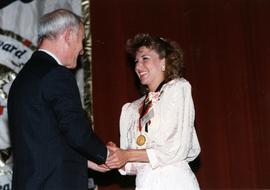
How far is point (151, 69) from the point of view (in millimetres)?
3049

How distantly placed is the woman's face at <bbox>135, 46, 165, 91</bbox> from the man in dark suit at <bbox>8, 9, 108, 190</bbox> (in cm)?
70

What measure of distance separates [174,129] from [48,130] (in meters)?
0.72

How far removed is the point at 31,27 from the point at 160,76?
162 cm

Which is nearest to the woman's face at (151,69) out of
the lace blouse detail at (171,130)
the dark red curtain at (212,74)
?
the lace blouse detail at (171,130)

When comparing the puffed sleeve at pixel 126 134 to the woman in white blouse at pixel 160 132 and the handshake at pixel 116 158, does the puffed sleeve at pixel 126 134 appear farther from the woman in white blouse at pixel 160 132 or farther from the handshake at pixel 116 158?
the handshake at pixel 116 158

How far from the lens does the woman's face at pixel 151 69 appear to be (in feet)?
10.0

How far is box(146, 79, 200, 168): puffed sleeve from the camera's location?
2781mm

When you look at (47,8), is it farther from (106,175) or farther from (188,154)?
(188,154)

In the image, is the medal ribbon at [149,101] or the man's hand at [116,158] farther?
the medal ribbon at [149,101]

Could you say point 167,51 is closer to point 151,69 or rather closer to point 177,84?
point 151,69

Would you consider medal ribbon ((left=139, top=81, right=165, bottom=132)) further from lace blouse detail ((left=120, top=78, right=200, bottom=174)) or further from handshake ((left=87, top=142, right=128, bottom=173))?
handshake ((left=87, top=142, right=128, bottom=173))

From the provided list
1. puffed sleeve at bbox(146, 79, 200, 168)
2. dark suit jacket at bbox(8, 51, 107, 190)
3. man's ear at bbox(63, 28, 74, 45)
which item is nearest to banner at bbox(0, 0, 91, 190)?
puffed sleeve at bbox(146, 79, 200, 168)

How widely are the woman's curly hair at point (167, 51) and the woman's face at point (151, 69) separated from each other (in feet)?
0.09

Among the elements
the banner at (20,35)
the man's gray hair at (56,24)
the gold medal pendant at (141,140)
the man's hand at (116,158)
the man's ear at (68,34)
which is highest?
the banner at (20,35)
